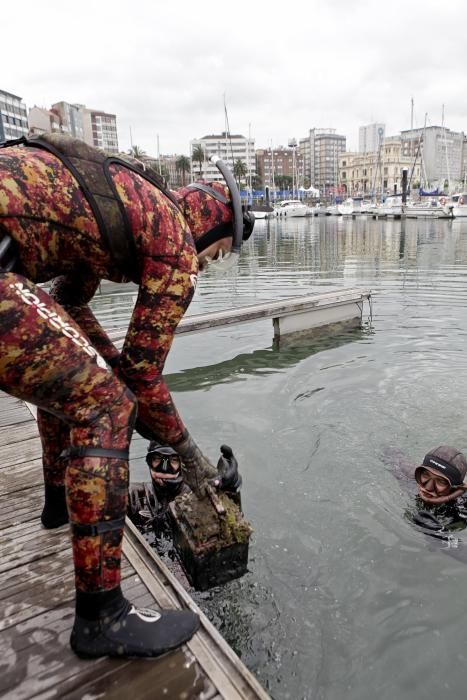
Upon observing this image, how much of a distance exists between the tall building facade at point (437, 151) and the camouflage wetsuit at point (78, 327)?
144 meters

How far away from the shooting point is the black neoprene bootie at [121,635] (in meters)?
2.00

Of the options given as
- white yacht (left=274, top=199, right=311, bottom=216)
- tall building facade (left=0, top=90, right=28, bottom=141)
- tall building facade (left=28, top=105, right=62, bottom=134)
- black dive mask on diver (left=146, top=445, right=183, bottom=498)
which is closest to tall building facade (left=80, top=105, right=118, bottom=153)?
tall building facade (left=28, top=105, right=62, bottom=134)

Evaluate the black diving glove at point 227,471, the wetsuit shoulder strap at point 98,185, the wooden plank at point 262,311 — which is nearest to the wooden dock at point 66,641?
the black diving glove at point 227,471

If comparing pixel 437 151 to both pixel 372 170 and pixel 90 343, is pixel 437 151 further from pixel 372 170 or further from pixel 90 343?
pixel 90 343

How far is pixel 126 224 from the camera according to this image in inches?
77.7

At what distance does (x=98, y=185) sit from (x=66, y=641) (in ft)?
6.41

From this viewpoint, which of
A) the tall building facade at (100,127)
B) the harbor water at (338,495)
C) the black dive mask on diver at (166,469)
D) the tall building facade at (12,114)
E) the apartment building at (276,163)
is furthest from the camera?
the apartment building at (276,163)

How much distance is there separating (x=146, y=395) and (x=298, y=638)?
1931 millimetres

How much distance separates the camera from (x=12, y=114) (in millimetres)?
90438

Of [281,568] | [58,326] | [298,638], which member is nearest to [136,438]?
[281,568]

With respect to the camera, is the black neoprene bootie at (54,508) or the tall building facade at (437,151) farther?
the tall building facade at (437,151)

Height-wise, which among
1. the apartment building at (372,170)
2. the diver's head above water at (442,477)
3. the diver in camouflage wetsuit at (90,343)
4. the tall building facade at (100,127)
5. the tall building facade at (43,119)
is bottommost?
the diver's head above water at (442,477)

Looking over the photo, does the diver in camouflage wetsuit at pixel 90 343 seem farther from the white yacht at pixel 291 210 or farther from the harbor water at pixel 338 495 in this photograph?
the white yacht at pixel 291 210

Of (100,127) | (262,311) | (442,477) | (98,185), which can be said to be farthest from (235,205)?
(100,127)
